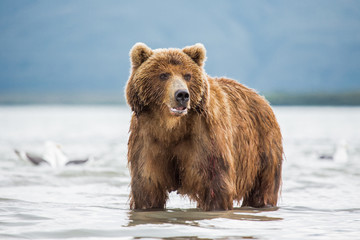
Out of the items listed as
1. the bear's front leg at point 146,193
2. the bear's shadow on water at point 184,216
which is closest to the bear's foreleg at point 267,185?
the bear's shadow on water at point 184,216

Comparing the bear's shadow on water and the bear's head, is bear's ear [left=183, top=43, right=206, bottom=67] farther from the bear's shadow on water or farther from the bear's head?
the bear's shadow on water

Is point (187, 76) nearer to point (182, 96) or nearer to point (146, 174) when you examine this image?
point (182, 96)

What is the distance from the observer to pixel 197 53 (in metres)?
6.28

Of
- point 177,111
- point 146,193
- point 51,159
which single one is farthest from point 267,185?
point 51,159

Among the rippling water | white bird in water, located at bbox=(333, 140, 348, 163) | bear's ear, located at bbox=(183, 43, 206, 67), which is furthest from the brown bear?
white bird in water, located at bbox=(333, 140, 348, 163)

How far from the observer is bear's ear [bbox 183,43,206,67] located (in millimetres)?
6262

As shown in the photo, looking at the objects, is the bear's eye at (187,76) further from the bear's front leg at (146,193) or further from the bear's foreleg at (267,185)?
the bear's foreleg at (267,185)

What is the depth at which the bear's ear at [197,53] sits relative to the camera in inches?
247

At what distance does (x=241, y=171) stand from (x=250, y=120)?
60 cm

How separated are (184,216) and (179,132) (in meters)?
0.93

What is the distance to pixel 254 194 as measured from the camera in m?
7.35

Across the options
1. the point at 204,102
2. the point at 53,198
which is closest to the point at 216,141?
the point at 204,102

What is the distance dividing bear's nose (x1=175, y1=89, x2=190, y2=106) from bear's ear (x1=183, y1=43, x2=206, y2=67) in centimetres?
61

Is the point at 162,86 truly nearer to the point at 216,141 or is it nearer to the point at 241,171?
the point at 216,141
